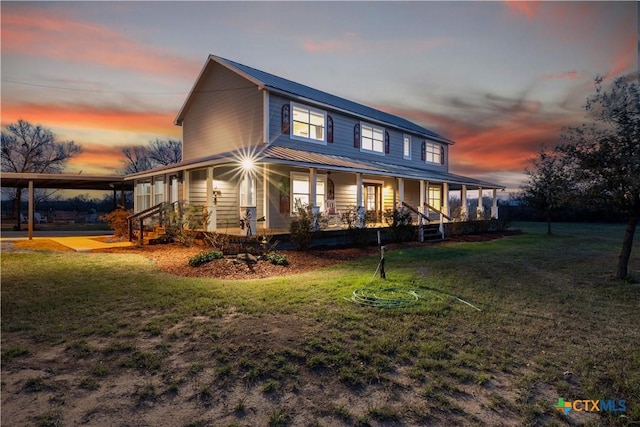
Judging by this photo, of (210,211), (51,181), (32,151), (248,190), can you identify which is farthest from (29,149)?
(248,190)

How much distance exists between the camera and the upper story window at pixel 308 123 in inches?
590

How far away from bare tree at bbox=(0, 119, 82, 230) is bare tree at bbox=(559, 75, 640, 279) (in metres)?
41.0

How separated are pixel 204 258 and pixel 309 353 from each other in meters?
5.98

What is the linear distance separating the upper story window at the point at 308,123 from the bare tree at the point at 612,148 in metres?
9.99

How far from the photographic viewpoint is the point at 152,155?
137 ft

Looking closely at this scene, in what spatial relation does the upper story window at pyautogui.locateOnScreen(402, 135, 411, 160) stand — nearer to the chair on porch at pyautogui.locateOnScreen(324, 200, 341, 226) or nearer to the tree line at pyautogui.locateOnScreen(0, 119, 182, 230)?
the chair on porch at pyautogui.locateOnScreen(324, 200, 341, 226)

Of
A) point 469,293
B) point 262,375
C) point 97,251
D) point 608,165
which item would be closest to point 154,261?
point 97,251

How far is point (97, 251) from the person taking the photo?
38.2 ft

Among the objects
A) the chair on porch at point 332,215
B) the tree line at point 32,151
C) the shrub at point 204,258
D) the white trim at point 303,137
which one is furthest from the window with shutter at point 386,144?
the tree line at point 32,151

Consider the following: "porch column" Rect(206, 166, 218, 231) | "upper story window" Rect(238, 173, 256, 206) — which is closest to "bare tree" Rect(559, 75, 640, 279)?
"upper story window" Rect(238, 173, 256, 206)

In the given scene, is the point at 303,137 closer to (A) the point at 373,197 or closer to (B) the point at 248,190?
(B) the point at 248,190

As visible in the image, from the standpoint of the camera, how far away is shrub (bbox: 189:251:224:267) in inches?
344

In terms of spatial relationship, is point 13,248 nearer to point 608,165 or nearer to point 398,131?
point 608,165

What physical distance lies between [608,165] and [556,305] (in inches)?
150
